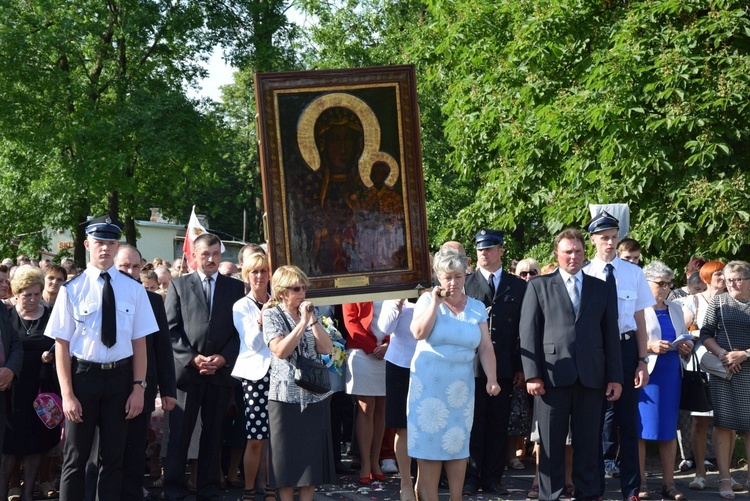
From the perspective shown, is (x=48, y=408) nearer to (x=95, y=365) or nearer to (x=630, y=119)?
(x=95, y=365)

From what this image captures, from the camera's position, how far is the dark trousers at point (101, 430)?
7.14m

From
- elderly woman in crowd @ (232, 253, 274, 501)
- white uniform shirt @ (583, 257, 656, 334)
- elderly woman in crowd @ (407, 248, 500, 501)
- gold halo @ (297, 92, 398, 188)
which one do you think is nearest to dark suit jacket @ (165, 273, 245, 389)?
elderly woman in crowd @ (232, 253, 274, 501)

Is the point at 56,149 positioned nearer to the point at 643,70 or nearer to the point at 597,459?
the point at 643,70

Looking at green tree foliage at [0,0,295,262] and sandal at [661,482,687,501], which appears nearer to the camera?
sandal at [661,482,687,501]

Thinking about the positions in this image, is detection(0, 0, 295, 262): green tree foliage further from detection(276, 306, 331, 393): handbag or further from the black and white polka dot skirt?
detection(276, 306, 331, 393): handbag

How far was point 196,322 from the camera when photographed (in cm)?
871

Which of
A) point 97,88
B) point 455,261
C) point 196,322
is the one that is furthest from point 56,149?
point 455,261

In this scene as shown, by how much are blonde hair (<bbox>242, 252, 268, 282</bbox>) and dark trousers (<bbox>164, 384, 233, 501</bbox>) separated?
40.7 inches

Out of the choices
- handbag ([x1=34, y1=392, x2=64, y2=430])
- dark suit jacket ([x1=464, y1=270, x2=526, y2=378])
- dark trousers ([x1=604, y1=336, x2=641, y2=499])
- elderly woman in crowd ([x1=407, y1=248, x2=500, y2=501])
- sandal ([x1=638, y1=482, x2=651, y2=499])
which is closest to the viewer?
elderly woman in crowd ([x1=407, y1=248, x2=500, y2=501])

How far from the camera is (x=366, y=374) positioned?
966 cm

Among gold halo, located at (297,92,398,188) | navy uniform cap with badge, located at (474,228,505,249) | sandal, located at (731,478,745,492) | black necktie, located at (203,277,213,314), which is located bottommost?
sandal, located at (731,478,745,492)

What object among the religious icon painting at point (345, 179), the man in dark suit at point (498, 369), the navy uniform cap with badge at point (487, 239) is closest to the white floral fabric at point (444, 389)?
the religious icon painting at point (345, 179)

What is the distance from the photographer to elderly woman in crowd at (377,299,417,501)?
8.67 meters

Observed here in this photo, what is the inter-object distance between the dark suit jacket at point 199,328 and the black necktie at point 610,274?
3.18 meters
